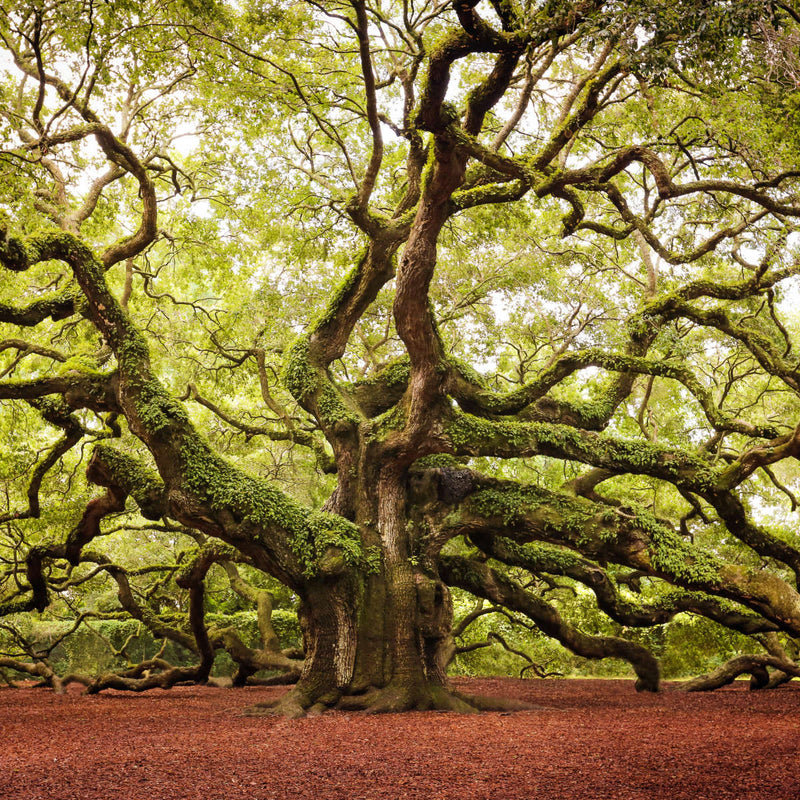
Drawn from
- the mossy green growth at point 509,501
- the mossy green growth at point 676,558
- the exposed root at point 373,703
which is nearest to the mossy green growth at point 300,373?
the mossy green growth at point 509,501

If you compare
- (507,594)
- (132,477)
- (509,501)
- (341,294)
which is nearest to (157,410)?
(132,477)

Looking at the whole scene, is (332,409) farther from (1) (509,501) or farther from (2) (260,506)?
(1) (509,501)

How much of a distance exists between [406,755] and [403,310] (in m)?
4.66

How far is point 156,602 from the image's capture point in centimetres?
1343

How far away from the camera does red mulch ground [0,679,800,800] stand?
13.6 ft

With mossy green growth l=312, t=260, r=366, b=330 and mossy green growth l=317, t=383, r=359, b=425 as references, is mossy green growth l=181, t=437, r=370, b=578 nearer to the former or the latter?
mossy green growth l=317, t=383, r=359, b=425

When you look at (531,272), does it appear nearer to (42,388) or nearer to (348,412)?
(348,412)

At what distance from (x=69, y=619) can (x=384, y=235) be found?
12661 mm

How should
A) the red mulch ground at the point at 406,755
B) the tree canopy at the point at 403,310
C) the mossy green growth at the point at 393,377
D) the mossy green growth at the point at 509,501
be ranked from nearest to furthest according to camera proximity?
the red mulch ground at the point at 406,755 < the tree canopy at the point at 403,310 < the mossy green growth at the point at 509,501 < the mossy green growth at the point at 393,377

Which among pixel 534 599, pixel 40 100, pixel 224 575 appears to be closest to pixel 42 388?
pixel 40 100

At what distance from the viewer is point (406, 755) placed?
17.3 ft

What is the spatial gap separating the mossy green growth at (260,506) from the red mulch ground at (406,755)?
6.15ft

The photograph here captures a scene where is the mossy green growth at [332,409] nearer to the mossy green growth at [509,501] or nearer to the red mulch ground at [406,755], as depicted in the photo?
the mossy green growth at [509,501]

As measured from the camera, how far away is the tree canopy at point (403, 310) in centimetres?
730
